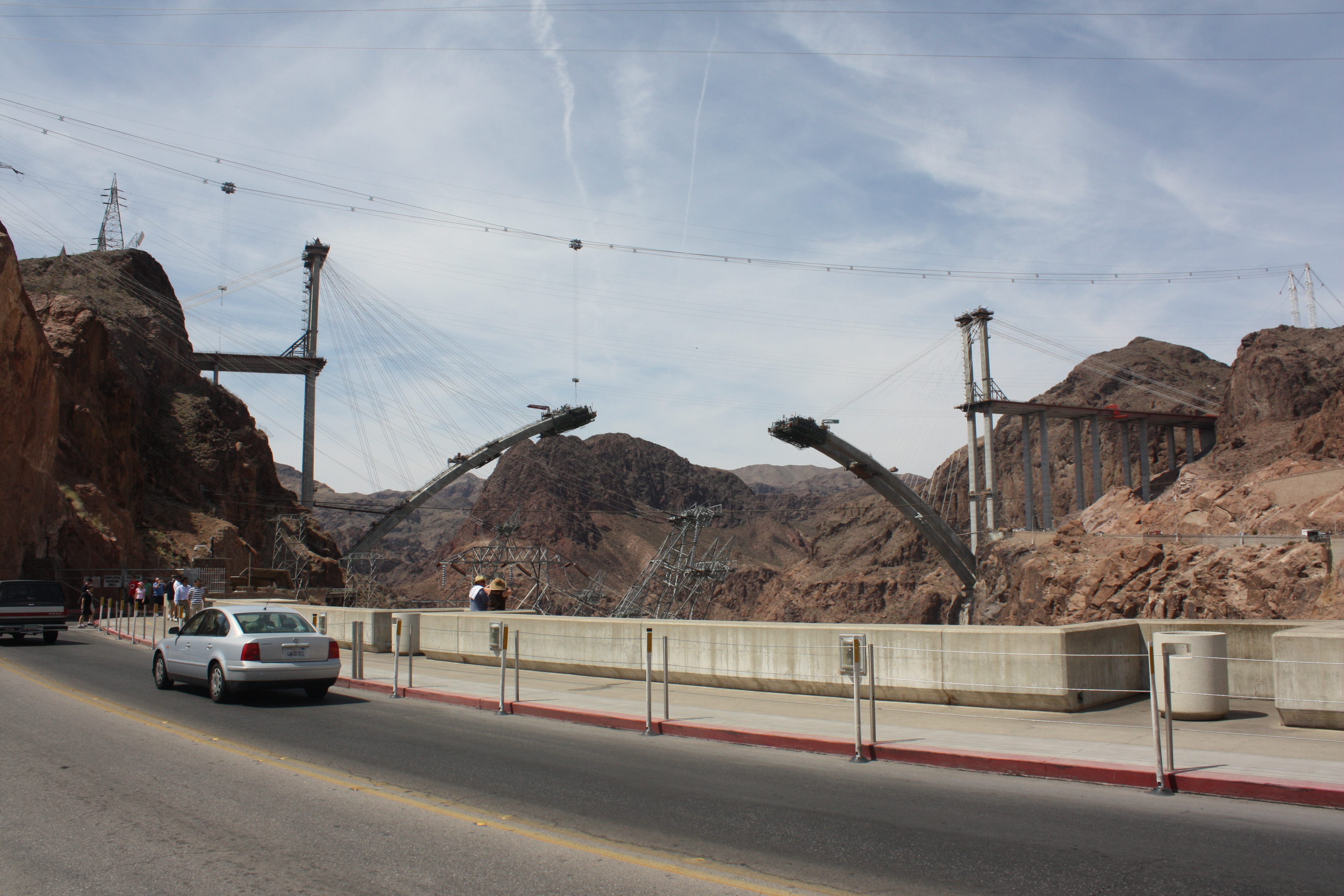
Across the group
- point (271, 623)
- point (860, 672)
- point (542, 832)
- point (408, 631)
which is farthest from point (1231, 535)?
point (542, 832)

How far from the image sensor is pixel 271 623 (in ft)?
46.4

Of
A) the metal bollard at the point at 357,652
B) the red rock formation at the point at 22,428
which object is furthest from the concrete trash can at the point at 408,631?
the red rock formation at the point at 22,428

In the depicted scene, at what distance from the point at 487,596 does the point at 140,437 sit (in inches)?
2116

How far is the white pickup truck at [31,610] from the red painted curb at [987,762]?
1877cm

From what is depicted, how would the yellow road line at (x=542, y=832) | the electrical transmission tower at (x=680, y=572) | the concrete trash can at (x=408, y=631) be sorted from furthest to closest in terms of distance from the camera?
the electrical transmission tower at (x=680, y=572)
the concrete trash can at (x=408, y=631)
the yellow road line at (x=542, y=832)

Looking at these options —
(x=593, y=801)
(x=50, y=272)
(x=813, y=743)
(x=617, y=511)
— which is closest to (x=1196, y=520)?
(x=813, y=743)

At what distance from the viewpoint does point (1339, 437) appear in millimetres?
51531

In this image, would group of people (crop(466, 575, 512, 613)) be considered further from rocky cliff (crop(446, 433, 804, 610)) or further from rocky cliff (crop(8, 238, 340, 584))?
rocky cliff (crop(446, 433, 804, 610))

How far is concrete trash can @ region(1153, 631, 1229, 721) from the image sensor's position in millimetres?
10719

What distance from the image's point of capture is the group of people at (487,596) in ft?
Answer: 67.7

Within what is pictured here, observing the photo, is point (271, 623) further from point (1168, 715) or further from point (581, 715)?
point (1168, 715)

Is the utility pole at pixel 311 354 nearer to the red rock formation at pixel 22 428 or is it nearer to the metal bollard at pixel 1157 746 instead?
the red rock formation at pixel 22 428

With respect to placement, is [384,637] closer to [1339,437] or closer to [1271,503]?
[1271,503]

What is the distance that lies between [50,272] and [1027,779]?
3146 inches
